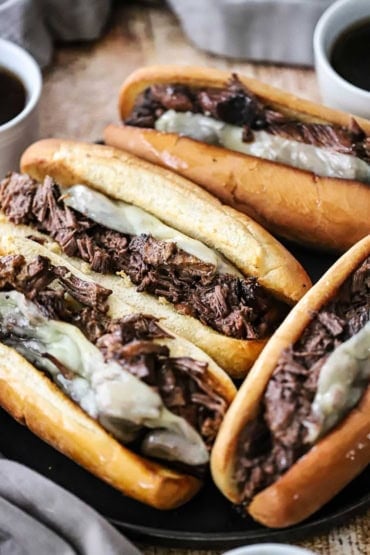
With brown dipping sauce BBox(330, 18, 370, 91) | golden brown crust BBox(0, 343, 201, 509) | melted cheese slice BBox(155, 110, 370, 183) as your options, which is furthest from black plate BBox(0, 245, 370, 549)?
brown dipping sauce BBox(330, 18, 370, 91)

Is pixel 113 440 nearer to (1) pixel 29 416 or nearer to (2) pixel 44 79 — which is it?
(1) pixel 29 416

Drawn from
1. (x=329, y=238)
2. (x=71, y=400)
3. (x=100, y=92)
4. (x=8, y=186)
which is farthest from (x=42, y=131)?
(x=71, y=400)

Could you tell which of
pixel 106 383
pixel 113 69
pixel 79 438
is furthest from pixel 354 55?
pixel 79 438

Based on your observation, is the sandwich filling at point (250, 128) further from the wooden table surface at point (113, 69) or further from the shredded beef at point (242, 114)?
the wooden table surface at point (113, 69)

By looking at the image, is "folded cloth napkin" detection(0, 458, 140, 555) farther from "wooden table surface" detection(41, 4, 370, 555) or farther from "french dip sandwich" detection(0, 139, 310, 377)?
"wooden table surface" detection(41, 4, 370, 555)

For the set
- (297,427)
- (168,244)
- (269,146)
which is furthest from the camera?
(269,146)

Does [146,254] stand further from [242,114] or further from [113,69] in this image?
[113,69]
